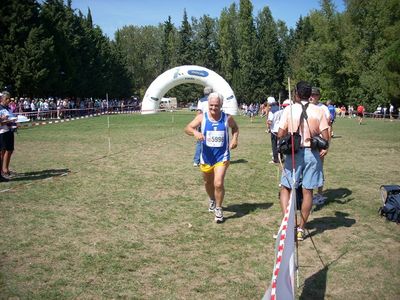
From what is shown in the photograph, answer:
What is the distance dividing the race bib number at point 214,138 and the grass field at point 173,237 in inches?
49.0

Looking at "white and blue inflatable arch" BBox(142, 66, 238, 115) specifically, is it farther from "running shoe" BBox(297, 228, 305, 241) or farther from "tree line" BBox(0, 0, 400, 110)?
"running shoe" BBox(297, 228, 305, 241)

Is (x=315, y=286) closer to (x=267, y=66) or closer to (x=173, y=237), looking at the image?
(x=173, y=237)

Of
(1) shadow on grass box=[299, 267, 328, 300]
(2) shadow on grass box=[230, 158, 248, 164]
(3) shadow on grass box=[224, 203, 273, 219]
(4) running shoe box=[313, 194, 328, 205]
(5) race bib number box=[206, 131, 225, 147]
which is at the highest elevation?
(5) race bib number box=[206, 131, 225, 147]

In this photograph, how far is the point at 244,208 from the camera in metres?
7.22

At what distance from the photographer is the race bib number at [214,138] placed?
A: 6.37 meters

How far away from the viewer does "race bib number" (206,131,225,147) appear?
6.37m

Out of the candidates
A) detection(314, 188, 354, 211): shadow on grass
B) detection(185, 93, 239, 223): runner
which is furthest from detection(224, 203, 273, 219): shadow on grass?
detection(314, 188, 354, 211): shadow on grass

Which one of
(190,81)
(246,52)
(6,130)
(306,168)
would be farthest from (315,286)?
(246,52)

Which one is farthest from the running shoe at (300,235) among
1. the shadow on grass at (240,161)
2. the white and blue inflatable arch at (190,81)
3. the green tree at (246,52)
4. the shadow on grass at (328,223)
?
the green tree at (246,52)

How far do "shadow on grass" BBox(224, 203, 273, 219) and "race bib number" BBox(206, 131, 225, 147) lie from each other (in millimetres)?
1305

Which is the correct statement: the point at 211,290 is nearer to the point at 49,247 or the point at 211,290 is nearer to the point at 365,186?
the point at 49,247

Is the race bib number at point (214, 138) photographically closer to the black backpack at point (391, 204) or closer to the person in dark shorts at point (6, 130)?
the black backpack at point (391, 204)

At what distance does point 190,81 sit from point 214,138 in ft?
99.3

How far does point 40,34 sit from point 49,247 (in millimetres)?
36904
